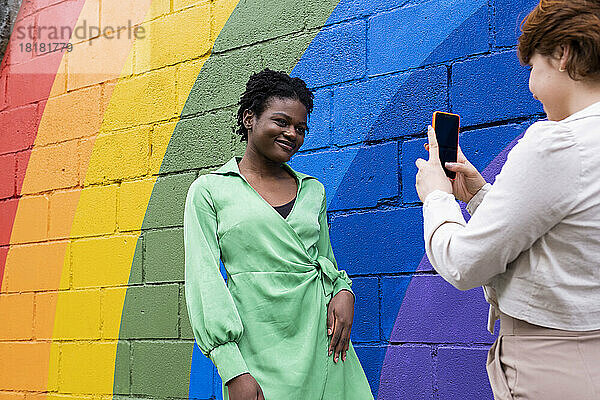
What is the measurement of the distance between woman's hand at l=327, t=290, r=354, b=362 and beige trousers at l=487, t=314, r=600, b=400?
0.79 metres

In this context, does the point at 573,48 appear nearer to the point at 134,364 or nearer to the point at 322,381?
the point at 322,381

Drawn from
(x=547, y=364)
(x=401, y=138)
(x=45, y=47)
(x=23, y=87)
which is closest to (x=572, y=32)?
(x=547, y=364)

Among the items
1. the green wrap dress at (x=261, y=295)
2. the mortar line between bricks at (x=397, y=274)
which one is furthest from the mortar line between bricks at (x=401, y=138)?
the green wrap dress at (x=261, y=295)

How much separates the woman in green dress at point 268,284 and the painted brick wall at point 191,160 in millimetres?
510

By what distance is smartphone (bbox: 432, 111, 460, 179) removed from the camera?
75.9 inches

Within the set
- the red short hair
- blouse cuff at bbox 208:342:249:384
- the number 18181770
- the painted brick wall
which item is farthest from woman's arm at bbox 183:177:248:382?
the number 18181770

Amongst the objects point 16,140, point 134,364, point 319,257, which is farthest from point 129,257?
point 319,257

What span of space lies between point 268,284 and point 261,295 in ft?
0.13

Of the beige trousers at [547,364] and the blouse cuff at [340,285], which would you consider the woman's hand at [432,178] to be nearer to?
the beige trousers at [547,364]

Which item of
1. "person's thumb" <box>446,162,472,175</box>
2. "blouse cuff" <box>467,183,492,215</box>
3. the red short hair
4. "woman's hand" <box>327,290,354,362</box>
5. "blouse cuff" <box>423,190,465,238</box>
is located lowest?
"woman's hand" <box>327,290,354,362</box>

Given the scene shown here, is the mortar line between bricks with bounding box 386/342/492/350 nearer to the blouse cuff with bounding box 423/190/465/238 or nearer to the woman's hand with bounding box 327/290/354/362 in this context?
the woman's hand with bounding box 327/290/354/362

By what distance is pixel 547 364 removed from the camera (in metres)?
1.52

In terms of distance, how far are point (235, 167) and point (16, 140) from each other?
255cm

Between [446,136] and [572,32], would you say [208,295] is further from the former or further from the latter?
[572,32]
